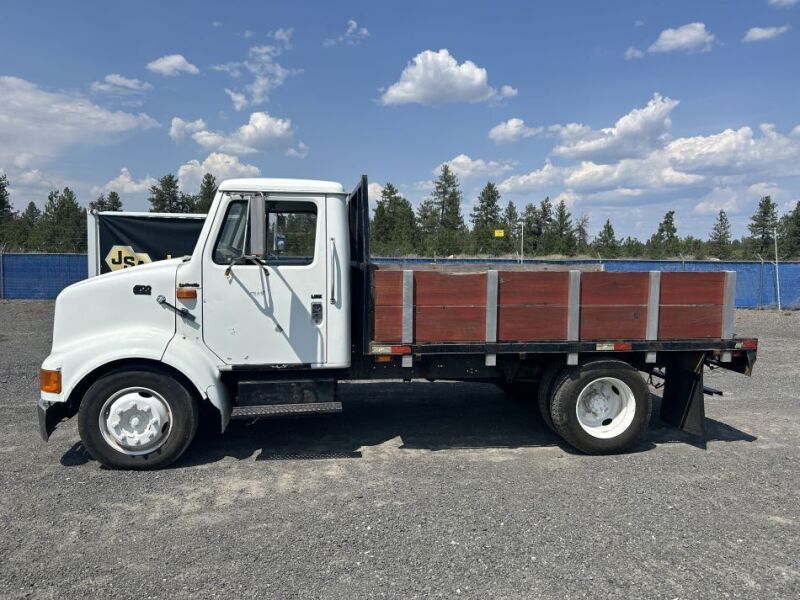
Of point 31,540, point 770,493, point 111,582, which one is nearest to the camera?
point 111,582

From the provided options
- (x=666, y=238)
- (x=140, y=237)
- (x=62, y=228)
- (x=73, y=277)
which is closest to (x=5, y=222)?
(x=62, y=228)

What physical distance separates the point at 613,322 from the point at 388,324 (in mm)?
2153

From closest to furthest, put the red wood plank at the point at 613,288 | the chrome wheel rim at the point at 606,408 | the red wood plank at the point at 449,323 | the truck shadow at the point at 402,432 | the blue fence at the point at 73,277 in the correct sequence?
the red wood plank at the point at 449,323
the red wood plank at the point at 613,288
the chrome wheel rim at the point at 606,408
the truck shadow at the point at 402,432
the blue fence at the point at 73,277

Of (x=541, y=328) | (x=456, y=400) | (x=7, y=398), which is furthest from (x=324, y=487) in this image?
(x=7, y=398)

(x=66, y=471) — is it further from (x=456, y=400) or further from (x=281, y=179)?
(x=456, y=400)

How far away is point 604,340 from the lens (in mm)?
5340

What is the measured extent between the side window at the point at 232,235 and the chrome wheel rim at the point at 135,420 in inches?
53.1

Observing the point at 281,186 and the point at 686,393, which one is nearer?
the point at 281,186

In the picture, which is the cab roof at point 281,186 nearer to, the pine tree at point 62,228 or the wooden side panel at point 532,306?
the wooden side panel at point 532,306

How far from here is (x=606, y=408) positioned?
5.62 meters

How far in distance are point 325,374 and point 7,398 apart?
16.3 ft

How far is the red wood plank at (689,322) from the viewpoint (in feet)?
17.7

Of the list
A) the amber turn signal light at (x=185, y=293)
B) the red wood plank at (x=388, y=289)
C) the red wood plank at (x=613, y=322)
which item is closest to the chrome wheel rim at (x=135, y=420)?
the amber turn signal light at (x=185, y=293)

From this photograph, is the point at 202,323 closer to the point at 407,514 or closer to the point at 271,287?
the point at 271,287
